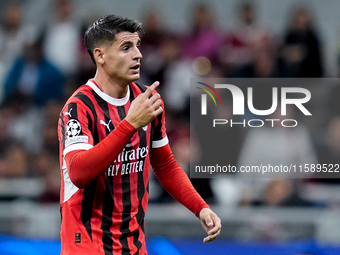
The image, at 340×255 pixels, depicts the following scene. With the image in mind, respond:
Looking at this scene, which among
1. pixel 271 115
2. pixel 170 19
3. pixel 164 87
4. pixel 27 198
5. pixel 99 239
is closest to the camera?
pixel 99 239

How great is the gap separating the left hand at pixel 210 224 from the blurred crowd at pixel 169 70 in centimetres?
325

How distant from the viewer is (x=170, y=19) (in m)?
10.0

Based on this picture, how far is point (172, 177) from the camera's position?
12.4 ft

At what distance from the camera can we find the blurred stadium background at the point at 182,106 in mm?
6004

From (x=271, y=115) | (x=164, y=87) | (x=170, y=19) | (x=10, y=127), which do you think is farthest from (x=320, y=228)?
(x=170, y=19)

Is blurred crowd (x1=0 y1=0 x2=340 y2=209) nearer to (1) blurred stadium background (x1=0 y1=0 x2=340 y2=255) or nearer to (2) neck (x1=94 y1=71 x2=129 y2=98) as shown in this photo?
(1) blurred stadium background (x1=0 y1=0 x2=340 y2=255)

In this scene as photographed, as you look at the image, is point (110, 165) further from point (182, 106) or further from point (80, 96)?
point (182, 106)

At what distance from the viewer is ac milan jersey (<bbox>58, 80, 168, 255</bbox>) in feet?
11.0

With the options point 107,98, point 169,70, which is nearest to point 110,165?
point 107,98

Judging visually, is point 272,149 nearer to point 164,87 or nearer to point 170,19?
point 164,87

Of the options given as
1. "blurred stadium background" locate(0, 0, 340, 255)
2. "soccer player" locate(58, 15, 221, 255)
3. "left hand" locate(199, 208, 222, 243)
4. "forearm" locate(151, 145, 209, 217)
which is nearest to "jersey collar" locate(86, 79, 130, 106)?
"soccer player" locate(58, 15, 221, 255)

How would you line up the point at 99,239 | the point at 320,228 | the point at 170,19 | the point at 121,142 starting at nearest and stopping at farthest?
the point at 121,142
the point at 99,239
the point at 320,228
the point at 170,19

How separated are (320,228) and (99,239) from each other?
3.30m

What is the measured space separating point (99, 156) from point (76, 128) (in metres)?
0.32
